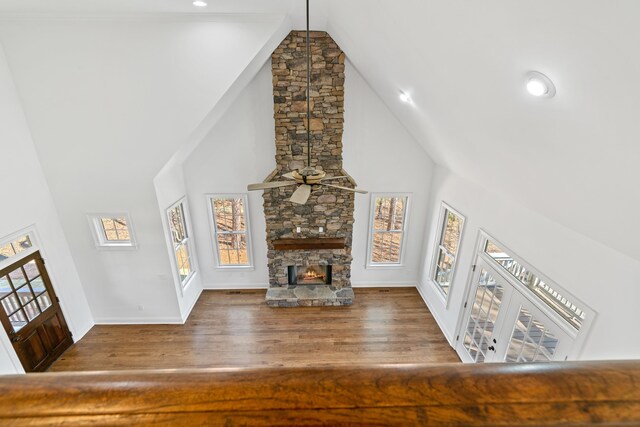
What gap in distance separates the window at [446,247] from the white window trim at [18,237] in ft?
22.0

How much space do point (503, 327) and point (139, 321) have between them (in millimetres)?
6167

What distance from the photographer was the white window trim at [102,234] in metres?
5.07

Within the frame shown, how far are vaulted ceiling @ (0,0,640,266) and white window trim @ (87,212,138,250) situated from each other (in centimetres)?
166

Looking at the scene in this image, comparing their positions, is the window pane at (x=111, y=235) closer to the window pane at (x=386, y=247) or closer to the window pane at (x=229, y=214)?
the window pane at (x=229, y=214)

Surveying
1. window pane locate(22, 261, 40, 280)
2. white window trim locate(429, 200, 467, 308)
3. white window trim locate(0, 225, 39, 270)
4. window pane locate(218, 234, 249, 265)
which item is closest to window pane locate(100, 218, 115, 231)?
white window trim locate(0, 225, 39, 270)

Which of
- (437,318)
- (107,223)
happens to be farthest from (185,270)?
(437,318)

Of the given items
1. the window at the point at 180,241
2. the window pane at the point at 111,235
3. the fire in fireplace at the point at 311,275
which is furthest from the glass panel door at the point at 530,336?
the window pane at the point at 111,235

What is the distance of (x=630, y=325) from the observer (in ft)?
8.02

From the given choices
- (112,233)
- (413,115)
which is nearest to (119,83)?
(112,233)

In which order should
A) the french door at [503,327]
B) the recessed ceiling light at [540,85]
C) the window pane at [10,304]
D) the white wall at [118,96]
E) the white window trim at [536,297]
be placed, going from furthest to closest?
the window pane at [10,304], the white wall at [118,96], the french door at [503,327], the white window trim at [536,297], the recessed ceiling light at [540,85]

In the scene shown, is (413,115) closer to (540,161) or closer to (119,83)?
(540,161)

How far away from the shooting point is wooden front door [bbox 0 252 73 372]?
169 inches

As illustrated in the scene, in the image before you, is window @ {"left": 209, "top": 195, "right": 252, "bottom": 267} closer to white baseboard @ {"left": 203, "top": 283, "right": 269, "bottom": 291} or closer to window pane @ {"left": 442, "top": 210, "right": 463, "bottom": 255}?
white baseboard @ {"left": 203, "top": 283, "right": 269, "bottom": 291}

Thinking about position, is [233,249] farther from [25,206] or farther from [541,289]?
[541,289]
